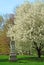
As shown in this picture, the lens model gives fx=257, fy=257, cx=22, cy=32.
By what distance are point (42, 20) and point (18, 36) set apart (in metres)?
4.37

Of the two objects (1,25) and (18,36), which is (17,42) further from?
(1,25)

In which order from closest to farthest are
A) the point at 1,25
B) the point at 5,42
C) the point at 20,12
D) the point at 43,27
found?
the point at 43,27
the point at 20,12
the point at 5,42
the point at 1,25

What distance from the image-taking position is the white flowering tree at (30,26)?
3781 cm

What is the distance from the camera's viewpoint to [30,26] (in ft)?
125

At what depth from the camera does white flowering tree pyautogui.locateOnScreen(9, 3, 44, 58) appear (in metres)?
37.8

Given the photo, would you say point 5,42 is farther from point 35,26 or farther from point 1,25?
point 35,26

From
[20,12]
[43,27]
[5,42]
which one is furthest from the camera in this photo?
[5,42]

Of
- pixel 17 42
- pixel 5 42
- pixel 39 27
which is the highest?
pixel 39 27

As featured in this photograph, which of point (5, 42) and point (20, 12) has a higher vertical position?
point (20, 12)

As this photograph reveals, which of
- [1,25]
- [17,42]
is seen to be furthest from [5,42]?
[17,42]

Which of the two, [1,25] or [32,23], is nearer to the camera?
[32,23]

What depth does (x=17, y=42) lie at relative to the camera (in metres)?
39.7

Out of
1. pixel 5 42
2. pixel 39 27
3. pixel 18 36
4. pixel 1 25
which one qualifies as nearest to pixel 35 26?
pixel 39 27

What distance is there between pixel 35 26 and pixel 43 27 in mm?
1258
